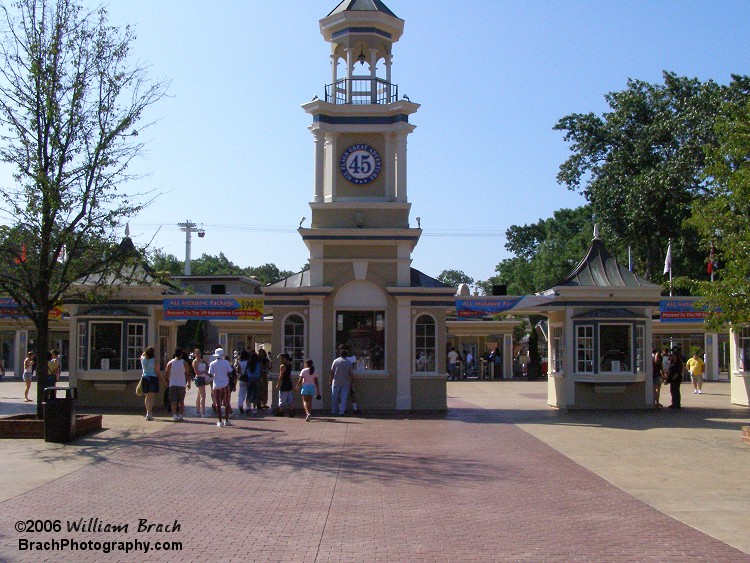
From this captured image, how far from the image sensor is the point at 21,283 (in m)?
16.2

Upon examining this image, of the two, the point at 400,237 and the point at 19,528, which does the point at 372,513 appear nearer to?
the point at 19,528

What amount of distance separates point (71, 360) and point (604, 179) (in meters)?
27.9

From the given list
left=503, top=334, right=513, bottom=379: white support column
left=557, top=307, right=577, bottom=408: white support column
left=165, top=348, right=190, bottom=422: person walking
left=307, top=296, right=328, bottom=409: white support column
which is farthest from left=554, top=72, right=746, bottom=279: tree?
left=165, top=348, right=190, bottom=422: person walking

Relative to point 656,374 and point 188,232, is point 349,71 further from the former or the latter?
point 188,232

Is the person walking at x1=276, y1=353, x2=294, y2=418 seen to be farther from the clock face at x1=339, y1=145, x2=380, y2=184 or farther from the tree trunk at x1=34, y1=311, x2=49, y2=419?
the tree trunk at x1=34, y1=311, x2=49, y2=419

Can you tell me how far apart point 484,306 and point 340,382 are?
5.71 meters

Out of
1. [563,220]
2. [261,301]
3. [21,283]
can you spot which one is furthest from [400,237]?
[563,220]

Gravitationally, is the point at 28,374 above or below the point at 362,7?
below

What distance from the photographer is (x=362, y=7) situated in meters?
23.2

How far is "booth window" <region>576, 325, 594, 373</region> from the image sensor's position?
72.8ft

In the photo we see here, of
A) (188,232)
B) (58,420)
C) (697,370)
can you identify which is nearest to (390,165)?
(58,420)

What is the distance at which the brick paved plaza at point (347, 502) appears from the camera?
7.74 m

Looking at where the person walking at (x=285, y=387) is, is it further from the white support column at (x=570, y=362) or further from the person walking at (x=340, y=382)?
the white support column at (x=570, y=362)

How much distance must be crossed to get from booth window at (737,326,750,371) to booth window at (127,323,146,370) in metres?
17.3
